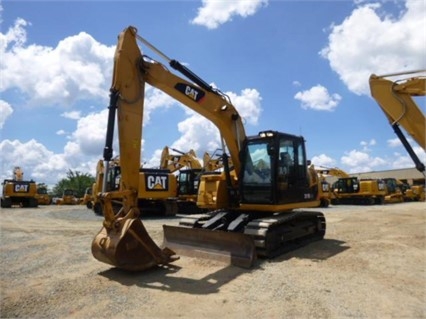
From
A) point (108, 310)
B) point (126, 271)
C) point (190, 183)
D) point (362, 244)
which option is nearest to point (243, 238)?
point (126, 271)

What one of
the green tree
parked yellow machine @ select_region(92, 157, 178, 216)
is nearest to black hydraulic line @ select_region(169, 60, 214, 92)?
parked yellow machine @ select_region(92, 157, 178, 216)

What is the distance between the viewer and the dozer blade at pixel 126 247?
6445mm

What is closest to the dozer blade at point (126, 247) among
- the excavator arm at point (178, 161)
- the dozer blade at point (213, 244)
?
the dozer blade at point (213, 244)

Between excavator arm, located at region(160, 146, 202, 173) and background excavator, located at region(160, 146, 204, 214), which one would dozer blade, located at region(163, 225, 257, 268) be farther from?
excavator arm, located at region(160, 146, 202, 173)

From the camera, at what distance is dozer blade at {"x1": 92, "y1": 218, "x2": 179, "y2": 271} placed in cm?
645

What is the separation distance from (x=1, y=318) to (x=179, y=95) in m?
5.24

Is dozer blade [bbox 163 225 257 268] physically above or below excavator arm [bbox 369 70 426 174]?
below

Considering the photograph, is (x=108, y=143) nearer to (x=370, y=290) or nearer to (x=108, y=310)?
(x=108, y=310)

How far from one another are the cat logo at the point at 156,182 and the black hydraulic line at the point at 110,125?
11.6 metres

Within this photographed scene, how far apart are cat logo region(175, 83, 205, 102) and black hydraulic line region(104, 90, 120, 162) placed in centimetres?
165

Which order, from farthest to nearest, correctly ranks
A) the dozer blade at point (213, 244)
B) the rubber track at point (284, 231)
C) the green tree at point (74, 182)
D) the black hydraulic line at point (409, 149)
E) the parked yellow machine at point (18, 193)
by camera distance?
1. the green tree at point (74, 182)
2. the parked yellow machine at point (18, 193)
3. the rubber track at point (284, 231)
4. the dozer blade at point (213, 244)
5. the black hydraulic line at point (409, 149)

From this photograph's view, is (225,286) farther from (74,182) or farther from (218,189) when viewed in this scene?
(74,182)

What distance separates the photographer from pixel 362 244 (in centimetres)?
964

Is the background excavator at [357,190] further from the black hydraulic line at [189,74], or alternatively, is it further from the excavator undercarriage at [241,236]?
the black hydraulic line at [189,74]
